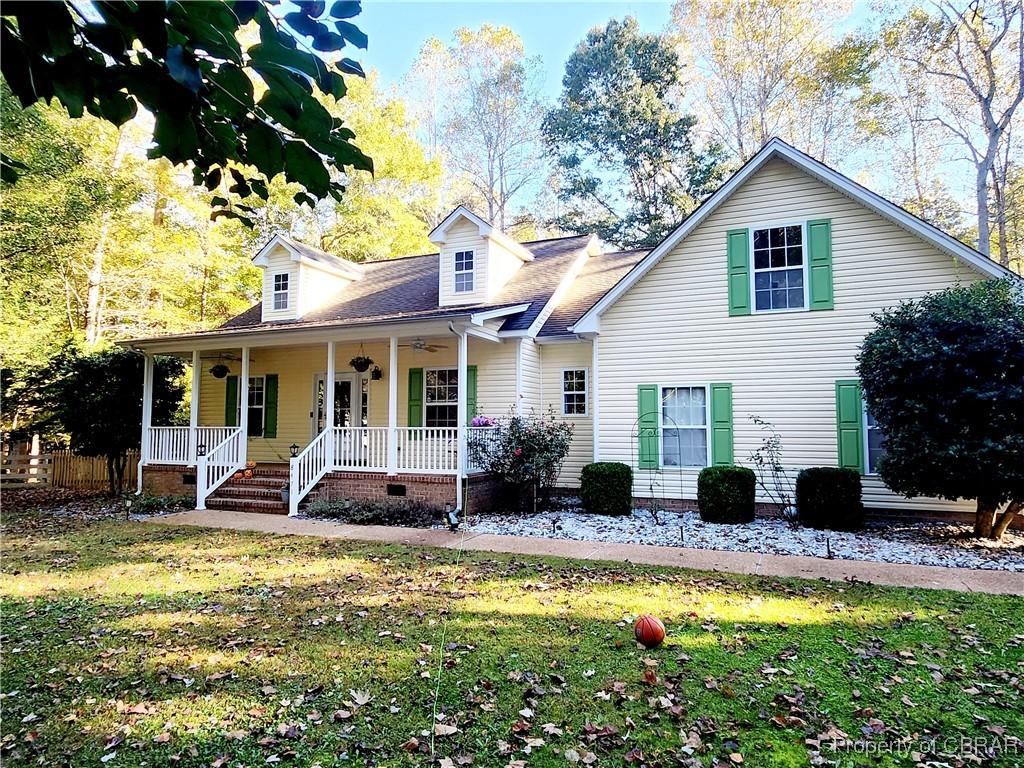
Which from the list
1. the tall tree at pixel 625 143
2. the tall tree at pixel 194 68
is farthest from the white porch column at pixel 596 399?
the tall tree at pixel 625 143

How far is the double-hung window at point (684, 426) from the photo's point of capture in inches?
455

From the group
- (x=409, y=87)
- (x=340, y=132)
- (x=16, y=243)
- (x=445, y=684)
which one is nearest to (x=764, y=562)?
(x=445, y=684)

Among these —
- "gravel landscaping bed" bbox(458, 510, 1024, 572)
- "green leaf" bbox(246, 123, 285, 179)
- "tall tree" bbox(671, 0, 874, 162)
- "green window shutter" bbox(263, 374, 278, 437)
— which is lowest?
"gravel landscaping bed" bbox(458, 510, 1024, 572)

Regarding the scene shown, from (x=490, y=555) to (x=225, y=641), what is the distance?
3.58m

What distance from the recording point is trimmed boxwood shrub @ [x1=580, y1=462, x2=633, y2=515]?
1095 cm

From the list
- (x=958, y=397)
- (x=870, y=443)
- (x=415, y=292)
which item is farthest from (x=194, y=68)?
(x=415, y=292)

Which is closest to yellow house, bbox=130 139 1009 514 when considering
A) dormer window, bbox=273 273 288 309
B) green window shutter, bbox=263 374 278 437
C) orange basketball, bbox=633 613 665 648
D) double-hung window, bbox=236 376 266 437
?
green window shutter, bbox=263 374 278 437

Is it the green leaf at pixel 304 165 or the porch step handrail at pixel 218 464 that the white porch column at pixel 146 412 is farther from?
the green leaf at pixel 304 165

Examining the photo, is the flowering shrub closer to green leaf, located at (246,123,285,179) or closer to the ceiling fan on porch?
the ceiling fan on porch

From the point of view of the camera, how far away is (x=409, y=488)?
1126cm

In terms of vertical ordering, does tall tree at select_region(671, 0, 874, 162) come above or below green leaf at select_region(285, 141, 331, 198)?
above

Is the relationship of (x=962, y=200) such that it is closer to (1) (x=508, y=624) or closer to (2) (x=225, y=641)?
(1) (x=508, y=624)

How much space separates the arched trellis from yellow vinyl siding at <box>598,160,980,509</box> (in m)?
0.10

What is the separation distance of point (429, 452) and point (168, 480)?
6846 mm
